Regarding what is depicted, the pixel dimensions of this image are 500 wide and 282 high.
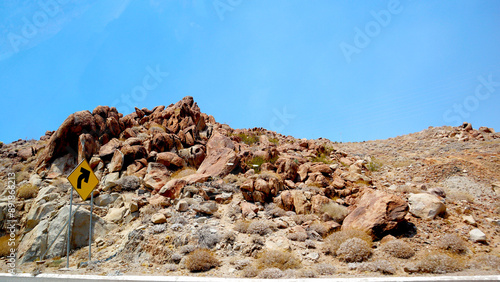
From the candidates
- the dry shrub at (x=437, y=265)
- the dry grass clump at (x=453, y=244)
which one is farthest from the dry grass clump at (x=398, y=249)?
the dry grass clump at (x=453, y=244)

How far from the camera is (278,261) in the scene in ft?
25.6

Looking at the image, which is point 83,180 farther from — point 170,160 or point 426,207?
point 426,207

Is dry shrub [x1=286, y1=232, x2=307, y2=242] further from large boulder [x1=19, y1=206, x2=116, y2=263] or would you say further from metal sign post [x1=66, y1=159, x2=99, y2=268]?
large boulder [x1=19, y1=206, x2=116, y2=263]

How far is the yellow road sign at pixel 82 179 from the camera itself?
9.35 meters

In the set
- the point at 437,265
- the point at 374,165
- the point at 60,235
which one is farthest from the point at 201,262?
the point at 374,165

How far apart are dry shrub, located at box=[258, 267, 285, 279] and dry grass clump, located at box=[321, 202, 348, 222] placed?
4705 mm

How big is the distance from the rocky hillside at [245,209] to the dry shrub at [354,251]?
0.10ft

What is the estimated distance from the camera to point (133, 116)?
2606cm

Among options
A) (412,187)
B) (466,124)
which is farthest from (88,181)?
(466,124)

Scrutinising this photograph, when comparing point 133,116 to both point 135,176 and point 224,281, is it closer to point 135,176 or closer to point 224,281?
point 135,176

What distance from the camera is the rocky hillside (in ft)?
26.5

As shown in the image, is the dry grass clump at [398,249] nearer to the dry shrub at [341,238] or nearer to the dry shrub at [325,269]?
the dry shrub at [341,238]

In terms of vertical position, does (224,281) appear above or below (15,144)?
below

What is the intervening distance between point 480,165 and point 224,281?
1669 cm
